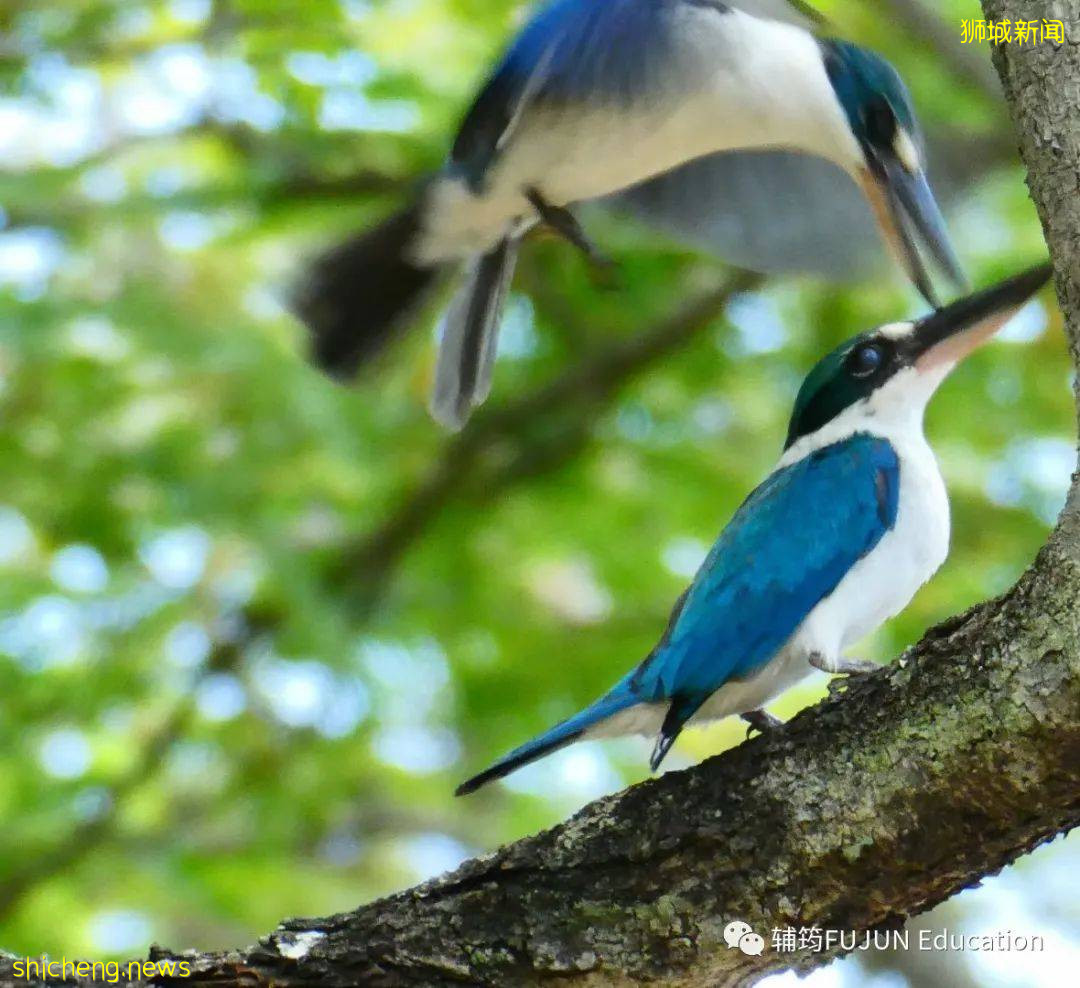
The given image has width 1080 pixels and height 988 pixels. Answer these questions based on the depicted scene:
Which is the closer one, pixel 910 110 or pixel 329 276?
pixel 910 110

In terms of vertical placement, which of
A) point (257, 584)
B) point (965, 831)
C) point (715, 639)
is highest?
point (257, 584)

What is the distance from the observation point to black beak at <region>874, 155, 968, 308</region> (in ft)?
11.4

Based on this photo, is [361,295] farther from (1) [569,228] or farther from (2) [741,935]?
(2) [741,935]

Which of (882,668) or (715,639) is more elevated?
(715,639)

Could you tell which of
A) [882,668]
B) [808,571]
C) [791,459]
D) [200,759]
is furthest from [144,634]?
[882,668]

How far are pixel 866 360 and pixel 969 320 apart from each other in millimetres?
345

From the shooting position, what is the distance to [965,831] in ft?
8.41

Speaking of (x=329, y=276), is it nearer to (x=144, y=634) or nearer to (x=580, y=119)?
(x=580, y=119)

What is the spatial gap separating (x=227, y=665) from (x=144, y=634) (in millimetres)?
460

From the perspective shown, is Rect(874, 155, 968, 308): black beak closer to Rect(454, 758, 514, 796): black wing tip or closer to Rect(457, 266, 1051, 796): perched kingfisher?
Rect(457, 266, 1051, 796): perched kingfisher

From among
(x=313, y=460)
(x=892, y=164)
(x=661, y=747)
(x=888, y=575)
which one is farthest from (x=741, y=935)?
(x=313, y=460)

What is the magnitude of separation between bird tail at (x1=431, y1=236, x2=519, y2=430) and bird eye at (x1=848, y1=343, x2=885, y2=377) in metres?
0.91

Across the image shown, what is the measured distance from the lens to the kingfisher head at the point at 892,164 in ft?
11.5

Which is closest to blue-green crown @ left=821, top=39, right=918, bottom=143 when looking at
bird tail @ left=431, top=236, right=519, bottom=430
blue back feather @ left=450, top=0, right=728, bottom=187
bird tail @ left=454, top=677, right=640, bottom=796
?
blue back feather @ left=450, top=0, right=728, bottom=187
